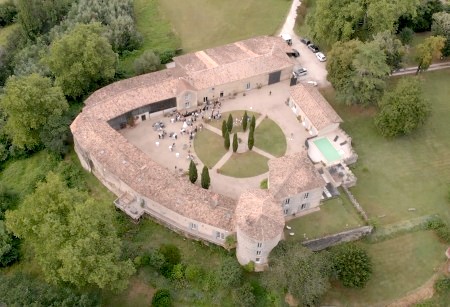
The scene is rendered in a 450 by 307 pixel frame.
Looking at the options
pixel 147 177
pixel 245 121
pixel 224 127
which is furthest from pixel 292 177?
pixel 147 177

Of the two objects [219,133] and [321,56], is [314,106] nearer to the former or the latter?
[219,133]

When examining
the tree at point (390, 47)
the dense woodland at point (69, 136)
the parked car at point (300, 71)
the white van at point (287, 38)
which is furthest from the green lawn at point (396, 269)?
the white van at point (287, 38)

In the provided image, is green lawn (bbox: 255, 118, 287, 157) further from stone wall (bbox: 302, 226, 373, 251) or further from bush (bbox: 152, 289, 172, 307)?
bush (bbox: 152, 289, 172, 307)

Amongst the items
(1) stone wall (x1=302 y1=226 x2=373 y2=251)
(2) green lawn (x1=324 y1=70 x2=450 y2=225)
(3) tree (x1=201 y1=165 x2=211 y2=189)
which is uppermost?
(3) tree (x1=201 y1=165 x2=211 y2=189)

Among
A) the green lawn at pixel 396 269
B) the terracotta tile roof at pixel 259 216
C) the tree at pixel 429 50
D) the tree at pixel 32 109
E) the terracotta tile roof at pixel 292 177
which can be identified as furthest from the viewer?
the tree at pixel 429 50

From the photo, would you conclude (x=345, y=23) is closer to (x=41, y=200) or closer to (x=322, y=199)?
(x=322, y=199)

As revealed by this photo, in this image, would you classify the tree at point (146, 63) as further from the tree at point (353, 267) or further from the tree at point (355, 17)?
the tree at point (353, 267)

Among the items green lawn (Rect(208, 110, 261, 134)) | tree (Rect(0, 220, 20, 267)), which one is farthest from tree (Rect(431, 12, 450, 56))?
tree (Rect(0, 220, 20, 267))
